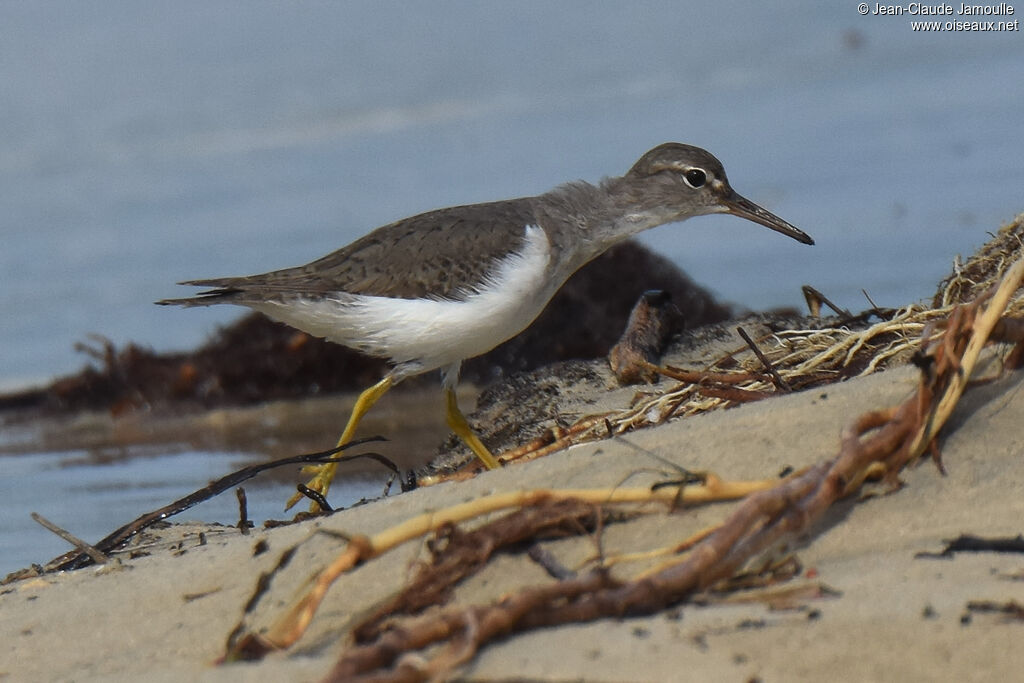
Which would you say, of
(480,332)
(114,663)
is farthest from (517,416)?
(114,663)

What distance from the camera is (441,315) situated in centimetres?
540

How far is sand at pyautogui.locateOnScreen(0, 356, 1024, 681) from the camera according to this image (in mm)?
2379

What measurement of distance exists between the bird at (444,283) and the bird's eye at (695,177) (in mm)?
341

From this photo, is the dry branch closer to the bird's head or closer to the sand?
the sand

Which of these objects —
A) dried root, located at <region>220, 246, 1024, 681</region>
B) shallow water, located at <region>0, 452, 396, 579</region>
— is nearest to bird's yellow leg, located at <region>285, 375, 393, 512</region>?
shallow water, located at <region>0, 452, 396, 579</region>

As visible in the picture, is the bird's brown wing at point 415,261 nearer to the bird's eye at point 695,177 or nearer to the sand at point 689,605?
the bird's eye at point 695,177

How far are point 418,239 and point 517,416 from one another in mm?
840

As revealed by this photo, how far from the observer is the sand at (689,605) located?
7.80 ft

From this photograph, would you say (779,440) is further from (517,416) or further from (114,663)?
(517,416)

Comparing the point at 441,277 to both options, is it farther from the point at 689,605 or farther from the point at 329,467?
the point at 689,605

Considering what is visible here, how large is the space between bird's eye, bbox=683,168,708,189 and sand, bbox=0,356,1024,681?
268 centimetres

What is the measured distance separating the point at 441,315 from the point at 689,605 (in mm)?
2913

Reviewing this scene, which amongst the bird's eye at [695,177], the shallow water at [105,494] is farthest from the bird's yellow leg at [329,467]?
the bird's eye at [695,177]

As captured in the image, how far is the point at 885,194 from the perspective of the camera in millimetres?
10688
